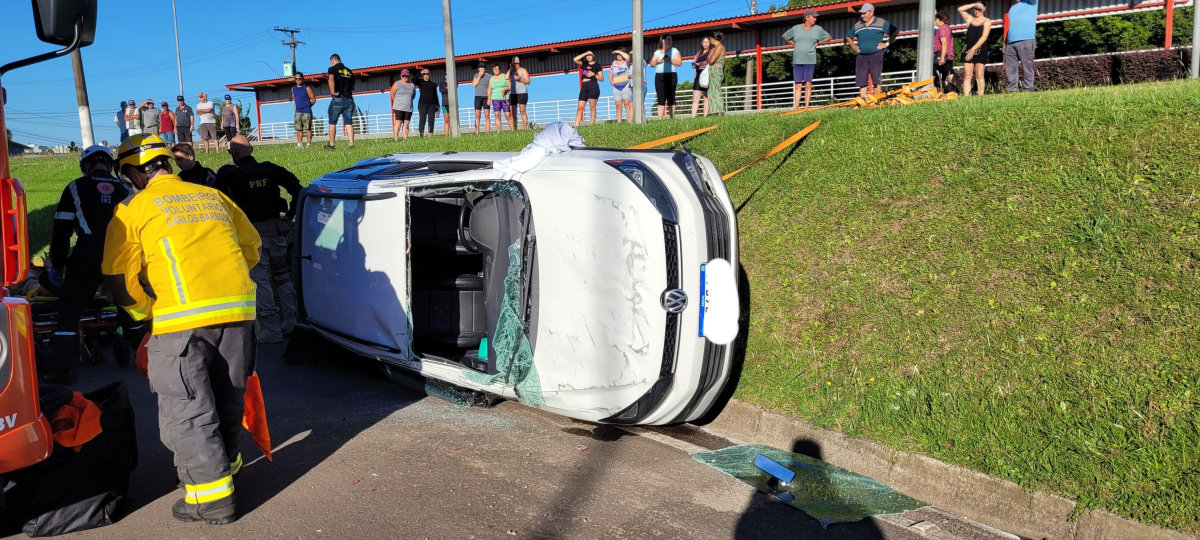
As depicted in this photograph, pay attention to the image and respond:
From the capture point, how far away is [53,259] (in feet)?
22.7

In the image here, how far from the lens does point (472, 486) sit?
4.50 meters

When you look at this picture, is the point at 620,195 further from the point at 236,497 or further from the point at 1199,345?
the point at 1199,345

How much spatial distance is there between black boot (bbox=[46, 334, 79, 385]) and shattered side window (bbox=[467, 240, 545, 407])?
391 centimetres

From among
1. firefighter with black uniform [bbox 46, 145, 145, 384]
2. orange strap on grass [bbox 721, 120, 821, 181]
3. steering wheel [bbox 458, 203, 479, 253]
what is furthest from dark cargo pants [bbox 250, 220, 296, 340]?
orange strap on grass [bbox 721, 120, 821, 181]

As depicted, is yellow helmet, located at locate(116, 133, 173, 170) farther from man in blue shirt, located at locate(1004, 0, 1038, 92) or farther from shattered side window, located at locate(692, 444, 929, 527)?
man in blue shirt, located at locate(1004, 0, 1038, 92)

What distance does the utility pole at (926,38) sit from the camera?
990cm

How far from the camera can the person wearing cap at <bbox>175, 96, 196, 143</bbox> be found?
2134 cm

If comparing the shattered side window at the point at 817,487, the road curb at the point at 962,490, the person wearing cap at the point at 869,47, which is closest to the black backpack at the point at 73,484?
the shattered side window at the point at 817,487

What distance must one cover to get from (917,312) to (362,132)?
94.0ft

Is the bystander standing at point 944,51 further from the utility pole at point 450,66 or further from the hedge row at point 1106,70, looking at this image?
the utility pole at point 450,66

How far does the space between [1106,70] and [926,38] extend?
9543 millimetres

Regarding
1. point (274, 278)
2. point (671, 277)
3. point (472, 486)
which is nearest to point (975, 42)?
point (671, 277)

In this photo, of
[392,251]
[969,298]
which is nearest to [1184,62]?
[969,298]

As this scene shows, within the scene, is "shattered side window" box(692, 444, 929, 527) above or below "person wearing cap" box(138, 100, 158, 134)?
below
